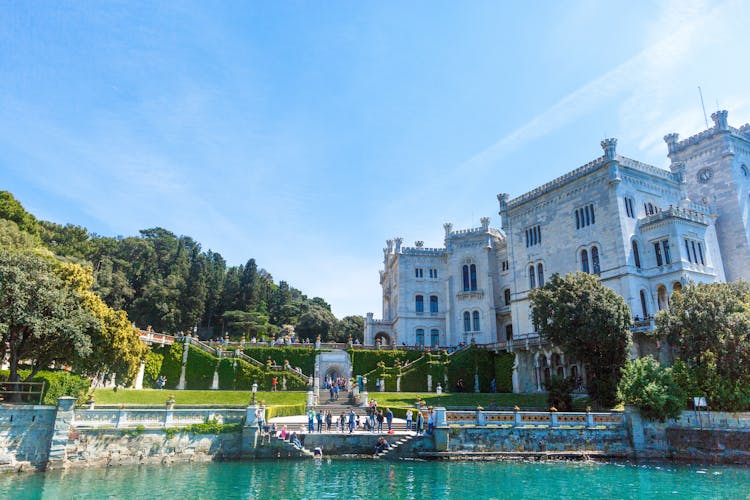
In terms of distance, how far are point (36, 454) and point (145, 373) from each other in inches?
655

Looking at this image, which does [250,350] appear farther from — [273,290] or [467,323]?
[273,290]

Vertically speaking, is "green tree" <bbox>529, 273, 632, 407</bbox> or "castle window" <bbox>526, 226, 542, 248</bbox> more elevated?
"castle window" <bbox>526, 226, 542, 248</bbox>

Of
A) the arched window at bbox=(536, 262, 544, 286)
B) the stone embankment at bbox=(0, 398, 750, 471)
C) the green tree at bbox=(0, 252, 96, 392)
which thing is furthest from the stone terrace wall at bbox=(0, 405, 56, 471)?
the arched window at bbox=(536, 262, 544, 286)

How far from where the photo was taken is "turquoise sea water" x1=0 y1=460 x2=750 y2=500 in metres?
17.2

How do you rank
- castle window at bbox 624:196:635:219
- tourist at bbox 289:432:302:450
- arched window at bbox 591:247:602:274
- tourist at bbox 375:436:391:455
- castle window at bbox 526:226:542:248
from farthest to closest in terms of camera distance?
1. castle window at bbox 526:226:542:248
2. arched window at bbox 591:247:602:274
3. castle window at bbox 624:196:635:219
4. tourist at bbox 375:436:391:455
5. tourist at bbox 289:432:302:450

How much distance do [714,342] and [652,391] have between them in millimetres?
4101

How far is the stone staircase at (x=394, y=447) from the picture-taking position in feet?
78.2

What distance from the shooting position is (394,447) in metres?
24.1

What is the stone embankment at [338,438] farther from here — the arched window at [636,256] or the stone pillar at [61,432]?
the arched window at [636,256]

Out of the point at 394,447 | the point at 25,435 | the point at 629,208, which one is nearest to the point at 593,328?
the point at 394,447

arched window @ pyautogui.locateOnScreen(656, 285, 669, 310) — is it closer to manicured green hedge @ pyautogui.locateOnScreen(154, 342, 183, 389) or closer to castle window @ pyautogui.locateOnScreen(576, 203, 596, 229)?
castle window @ pyautogui.locateOnScreen(576, 203, 596, 229)

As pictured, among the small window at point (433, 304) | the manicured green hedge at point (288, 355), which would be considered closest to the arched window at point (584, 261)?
the small window at point (433, 304)

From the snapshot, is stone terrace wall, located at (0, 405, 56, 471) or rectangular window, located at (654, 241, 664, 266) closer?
stone terrace wall, located at (0, 405, 56, 471)

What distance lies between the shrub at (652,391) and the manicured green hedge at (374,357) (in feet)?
68.0
